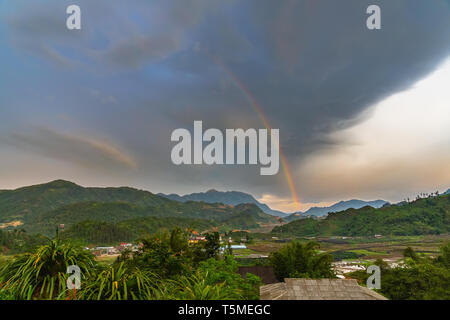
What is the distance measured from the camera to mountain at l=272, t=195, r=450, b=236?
141500mm

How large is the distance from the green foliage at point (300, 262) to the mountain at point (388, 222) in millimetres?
153844

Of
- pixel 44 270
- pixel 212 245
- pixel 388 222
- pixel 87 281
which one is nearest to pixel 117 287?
pixel 87 281

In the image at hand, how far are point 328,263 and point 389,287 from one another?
19.2ft

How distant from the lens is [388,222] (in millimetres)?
153750

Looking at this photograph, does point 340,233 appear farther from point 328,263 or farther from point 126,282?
point 126,282

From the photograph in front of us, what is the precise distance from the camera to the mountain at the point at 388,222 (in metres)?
142

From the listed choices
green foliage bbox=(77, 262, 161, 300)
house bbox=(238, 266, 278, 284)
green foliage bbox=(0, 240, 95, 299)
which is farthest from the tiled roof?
house bbox=(238, 266, 278, 284)

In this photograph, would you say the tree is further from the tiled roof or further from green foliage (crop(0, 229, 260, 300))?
green foliage (crop(0, 229, 260, 300))

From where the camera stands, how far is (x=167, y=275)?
659 cm

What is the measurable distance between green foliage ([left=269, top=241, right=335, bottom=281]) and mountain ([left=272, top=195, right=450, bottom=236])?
505 ft

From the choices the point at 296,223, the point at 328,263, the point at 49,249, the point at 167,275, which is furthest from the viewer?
the point at 296,223

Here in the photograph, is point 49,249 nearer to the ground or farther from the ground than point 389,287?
farther from the ground

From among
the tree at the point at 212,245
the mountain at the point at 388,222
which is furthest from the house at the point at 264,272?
the mountain at the point at 388,222

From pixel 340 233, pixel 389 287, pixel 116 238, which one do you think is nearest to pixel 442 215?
pixel 340 233
